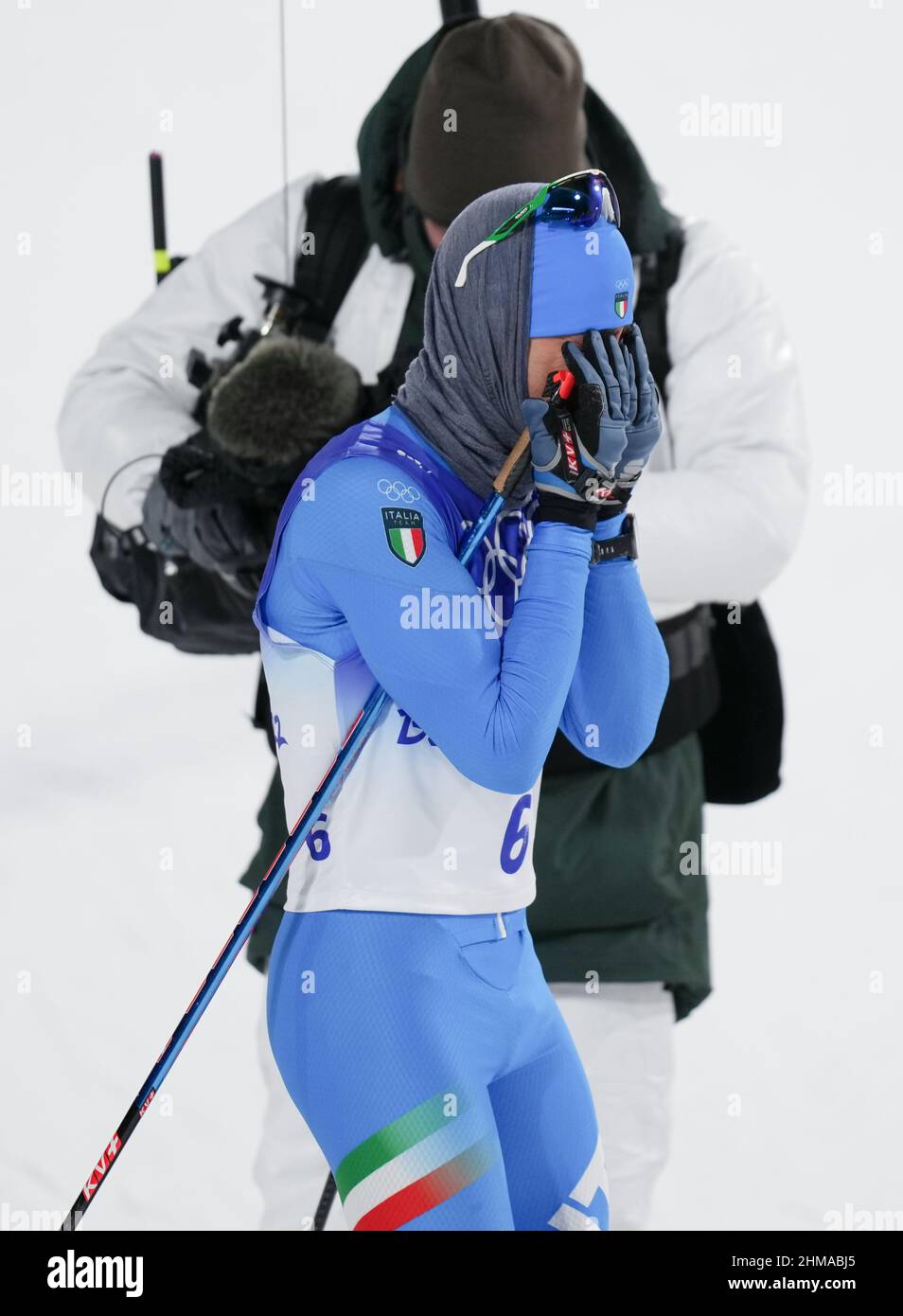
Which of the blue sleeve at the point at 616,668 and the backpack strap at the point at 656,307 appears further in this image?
the backpack strap at the point at 656,307

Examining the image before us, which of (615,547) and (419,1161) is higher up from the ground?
(615,547)

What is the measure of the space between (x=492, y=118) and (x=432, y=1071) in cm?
135

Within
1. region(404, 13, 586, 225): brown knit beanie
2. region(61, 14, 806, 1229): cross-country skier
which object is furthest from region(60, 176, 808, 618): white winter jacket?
region(404, 13, 586, 225): brown knit beanie

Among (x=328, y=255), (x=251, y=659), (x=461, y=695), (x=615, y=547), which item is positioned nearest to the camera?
(x=461, y=695)

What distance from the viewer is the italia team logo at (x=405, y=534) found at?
69.4 inches

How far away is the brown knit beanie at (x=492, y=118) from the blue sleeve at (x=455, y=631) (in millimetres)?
965

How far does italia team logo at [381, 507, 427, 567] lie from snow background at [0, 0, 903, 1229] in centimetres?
195

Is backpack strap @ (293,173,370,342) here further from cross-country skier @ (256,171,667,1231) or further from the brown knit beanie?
cross-country skier @ (256,171,667,1231)

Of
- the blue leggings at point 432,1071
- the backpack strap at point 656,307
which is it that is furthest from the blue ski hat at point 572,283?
the backpack strap at point 656,307

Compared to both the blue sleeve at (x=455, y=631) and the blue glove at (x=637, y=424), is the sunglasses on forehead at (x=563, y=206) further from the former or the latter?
the blue sleeve at (x=455, y=631)

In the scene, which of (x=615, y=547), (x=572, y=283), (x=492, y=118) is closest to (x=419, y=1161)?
(x=615, y=547)

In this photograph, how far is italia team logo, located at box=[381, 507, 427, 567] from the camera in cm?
176

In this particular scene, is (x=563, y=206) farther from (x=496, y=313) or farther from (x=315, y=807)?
(x=315, y=807)

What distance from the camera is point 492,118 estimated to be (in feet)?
8.70
